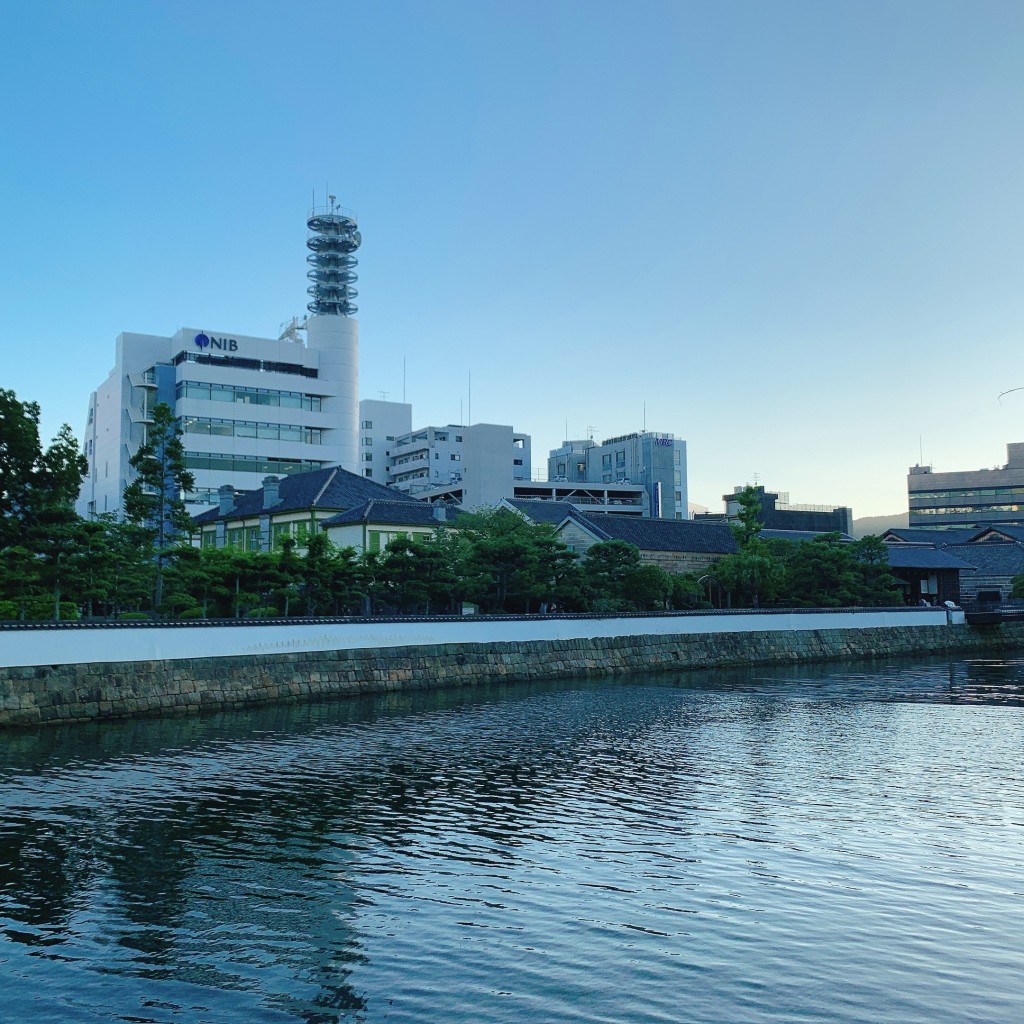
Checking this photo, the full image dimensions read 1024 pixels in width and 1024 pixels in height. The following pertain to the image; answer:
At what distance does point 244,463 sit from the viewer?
364 ft

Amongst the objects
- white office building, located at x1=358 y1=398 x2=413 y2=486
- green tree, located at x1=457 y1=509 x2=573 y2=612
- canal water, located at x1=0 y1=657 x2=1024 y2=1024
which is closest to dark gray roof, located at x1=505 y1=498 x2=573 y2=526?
green tree, located at x1=457 y1=509 x2=573 y2=612

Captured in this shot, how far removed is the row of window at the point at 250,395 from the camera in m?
109

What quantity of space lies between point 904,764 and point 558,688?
2142 centimetres

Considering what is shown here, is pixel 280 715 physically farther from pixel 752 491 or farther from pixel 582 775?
pixel 752 491

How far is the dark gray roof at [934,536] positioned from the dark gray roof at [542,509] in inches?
1453

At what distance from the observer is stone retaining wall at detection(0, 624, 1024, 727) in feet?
105

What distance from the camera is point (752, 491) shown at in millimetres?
76625

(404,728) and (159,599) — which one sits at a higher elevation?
(159,599)

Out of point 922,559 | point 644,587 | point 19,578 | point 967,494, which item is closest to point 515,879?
point 19,578

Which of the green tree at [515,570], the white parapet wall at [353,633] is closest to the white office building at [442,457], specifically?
the green tree at [515,570]

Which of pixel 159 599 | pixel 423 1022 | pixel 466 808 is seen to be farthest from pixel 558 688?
pixel 423 1022

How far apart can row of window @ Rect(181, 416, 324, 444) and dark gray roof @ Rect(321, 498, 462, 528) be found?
140ft

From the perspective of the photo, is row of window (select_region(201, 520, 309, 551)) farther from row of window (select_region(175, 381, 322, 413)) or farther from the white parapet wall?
row of window (select_region(175, 381, 322, 413))

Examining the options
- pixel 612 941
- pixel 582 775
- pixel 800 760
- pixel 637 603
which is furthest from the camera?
pixel 637 603
